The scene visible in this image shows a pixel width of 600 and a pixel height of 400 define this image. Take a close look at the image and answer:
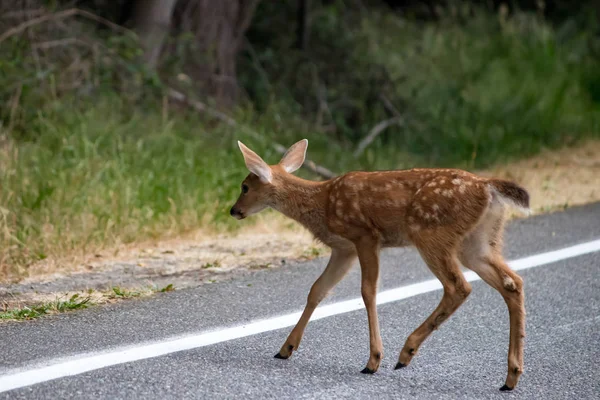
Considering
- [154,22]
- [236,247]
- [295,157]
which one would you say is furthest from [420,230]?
[154,22]

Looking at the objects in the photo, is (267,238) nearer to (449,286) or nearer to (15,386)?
(449,286)

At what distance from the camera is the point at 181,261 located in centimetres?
732

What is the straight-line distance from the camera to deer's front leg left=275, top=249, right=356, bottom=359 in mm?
5223

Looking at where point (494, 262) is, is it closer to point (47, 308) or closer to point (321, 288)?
point (321, 288)

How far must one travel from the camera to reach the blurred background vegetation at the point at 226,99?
8438mm

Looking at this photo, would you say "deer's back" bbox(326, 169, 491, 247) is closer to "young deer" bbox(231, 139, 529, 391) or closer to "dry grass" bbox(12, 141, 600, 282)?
"young deer" bbox(231, 139, 529, 391)

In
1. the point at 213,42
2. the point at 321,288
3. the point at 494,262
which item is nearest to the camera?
the point at 494,262

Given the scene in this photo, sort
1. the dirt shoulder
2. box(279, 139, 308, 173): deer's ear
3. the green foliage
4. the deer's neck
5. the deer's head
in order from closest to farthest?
1. the deer's neck
2. the deer's head
3. box(279, 139, 308, 173): deer's ear
4. the dirt shoulder
5. the green foliage

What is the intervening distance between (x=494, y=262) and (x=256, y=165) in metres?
1.38

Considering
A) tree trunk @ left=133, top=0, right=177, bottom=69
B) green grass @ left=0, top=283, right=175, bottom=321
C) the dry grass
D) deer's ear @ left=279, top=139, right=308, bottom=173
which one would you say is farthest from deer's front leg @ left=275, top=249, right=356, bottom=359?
tree trunk @ left=133, top=0, right=177, bottom=69

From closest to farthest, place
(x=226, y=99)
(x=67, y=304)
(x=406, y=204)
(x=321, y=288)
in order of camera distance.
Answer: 1. (x=406, y=204)
2. (x=321, y=288)
3. (x=67, y=304)
4. (x=226, y=99)

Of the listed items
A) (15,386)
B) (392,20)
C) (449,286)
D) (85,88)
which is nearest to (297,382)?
(449,286)

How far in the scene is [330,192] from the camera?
18.3 feet

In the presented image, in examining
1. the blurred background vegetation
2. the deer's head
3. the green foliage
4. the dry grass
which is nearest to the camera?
the deer's head
